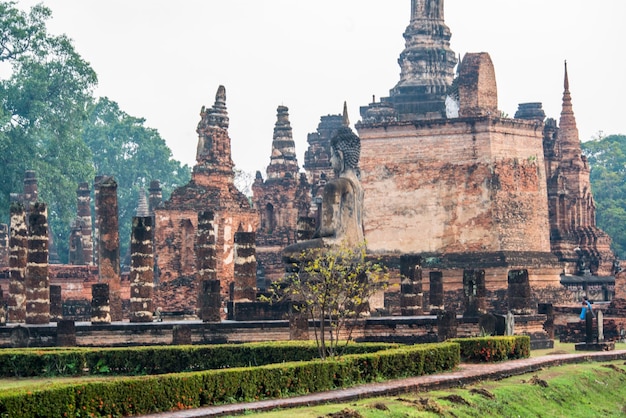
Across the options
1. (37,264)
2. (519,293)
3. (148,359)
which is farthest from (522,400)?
(37,264)

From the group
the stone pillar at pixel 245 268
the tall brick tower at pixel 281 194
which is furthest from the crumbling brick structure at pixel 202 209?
the stone pillar at pixel 245 268

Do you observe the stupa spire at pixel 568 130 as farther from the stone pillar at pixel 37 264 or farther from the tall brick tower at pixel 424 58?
the stone pillar at pixel 37 264

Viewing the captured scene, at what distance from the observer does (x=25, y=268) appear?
3575cm

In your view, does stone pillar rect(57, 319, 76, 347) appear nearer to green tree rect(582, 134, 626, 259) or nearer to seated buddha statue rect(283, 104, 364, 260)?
seated buddha statue rect(283, 104, 364, 260)

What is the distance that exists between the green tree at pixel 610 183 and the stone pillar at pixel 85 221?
26265 mm

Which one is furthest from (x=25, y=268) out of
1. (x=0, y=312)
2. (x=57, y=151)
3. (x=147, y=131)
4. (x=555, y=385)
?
(x=147, y=131)

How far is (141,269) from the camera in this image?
35312 mm

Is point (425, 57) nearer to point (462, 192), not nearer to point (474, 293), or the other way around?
point (462, 192)

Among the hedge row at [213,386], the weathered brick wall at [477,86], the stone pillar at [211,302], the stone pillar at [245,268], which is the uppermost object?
the weathered brick wall at [477,86]

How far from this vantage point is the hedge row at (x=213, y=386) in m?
17.0

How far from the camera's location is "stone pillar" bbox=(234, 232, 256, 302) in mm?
35344

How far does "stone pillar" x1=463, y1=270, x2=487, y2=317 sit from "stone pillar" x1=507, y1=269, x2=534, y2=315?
3.06 ft

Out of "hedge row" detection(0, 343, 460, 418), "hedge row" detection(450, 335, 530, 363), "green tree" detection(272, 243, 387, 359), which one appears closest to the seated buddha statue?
"green tree" detection(272, 243, 387, 359)

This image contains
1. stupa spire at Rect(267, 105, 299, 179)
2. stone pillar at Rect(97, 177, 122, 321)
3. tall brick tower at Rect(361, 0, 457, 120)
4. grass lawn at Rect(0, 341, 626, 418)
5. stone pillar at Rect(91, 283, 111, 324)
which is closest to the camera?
grass lawn at Rect(0, 341, 626, 418)
